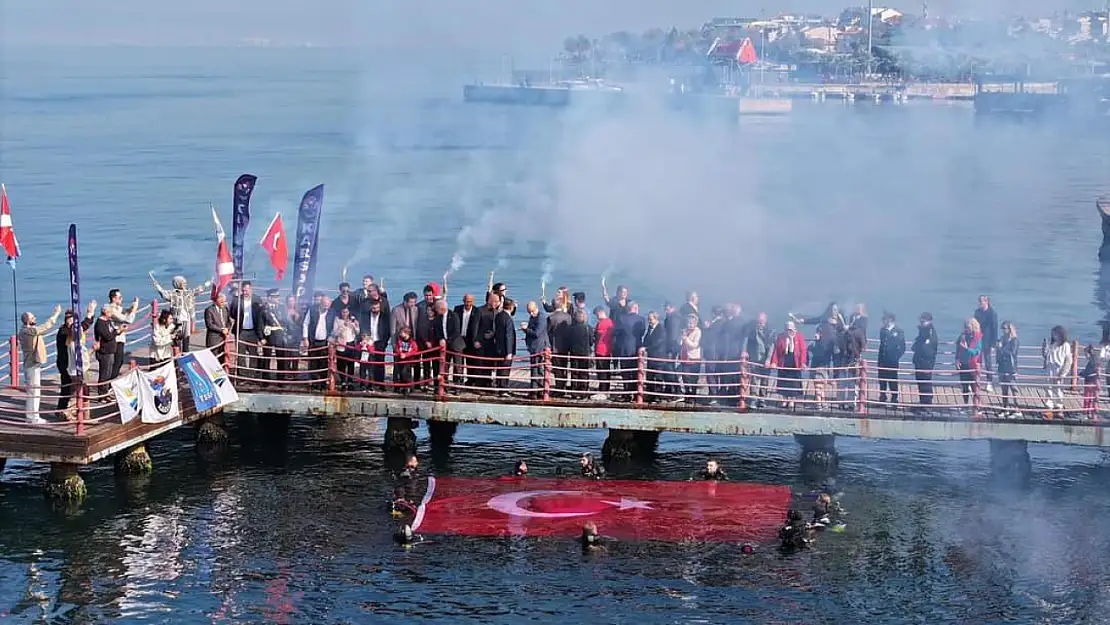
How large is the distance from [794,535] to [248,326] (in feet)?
40.4

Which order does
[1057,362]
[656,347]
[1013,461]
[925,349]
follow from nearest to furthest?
[925,349] < [1057,362] < [656,347] < [1013,461]

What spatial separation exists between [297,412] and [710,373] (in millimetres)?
8502

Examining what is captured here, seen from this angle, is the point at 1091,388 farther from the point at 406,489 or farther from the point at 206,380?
the point at 206,380

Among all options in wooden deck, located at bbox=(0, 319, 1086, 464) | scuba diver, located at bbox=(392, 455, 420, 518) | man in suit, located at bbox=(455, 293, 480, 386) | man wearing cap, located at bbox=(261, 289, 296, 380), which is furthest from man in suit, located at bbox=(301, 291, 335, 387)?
man in suit, located at bbox=(455, 293, 480, 386)

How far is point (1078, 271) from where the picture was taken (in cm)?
7825

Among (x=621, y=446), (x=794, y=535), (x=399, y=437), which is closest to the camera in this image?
(x=794, y=535)

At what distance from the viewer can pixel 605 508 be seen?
97.2 ft

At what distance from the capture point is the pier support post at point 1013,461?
105 ft

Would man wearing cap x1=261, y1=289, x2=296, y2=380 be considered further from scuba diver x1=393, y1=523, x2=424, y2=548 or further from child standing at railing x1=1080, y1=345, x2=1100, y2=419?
child standing at railing x1=1080, y1=345, x2=1100, y2=419

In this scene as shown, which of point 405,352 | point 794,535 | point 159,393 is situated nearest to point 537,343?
point 405,352

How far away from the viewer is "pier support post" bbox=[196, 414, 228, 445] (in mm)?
33562

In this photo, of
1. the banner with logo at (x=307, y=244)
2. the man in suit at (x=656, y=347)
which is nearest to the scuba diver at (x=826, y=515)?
the man in suit at (x=656, y=347)

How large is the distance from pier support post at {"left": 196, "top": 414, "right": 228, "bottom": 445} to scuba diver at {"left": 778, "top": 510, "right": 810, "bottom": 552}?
1255 cm

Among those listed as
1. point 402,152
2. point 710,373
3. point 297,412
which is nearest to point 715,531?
point 710,373
